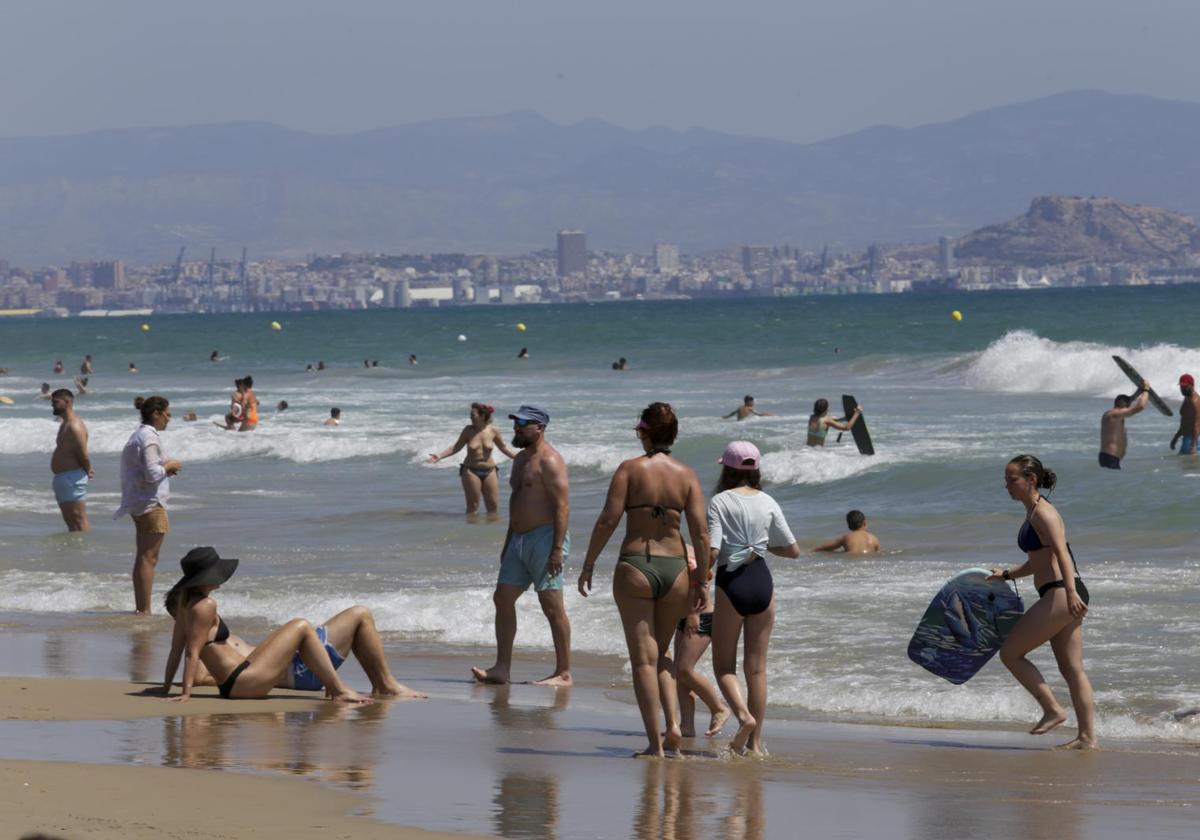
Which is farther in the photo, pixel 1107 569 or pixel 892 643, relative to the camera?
pixel 1107 569

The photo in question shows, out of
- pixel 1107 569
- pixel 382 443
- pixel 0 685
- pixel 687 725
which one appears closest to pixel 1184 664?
pixel 687 725

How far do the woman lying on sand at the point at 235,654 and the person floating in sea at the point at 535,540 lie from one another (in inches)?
34.2

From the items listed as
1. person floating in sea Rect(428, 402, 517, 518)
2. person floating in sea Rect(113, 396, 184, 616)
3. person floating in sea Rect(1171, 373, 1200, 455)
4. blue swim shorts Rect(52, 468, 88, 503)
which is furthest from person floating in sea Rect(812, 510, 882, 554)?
person floating in sea Rect(1171, 373, 1200, 455)

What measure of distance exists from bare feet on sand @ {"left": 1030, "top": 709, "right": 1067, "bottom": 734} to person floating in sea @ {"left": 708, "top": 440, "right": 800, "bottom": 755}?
1.60 metres

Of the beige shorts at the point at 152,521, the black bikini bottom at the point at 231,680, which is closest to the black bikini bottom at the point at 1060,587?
the black bikini bottom at the point at 231,680

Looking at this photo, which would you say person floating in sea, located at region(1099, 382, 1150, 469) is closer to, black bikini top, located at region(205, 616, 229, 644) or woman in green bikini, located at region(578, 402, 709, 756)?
black bikini top, located at region(205, 616, 229, 644)

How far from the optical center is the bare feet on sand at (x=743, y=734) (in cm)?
823

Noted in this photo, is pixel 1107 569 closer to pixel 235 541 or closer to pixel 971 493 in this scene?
pixel 971 493

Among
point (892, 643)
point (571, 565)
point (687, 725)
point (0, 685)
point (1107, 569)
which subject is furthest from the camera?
point (571, 565)

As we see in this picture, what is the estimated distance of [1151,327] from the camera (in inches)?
3012

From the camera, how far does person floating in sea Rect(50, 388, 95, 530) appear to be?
15891 millimetres

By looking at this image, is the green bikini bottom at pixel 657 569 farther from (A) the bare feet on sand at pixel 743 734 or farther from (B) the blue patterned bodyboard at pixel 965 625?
(B) the blue patterned bodyboard at pixel 965 625

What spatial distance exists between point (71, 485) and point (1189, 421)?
13.0 m

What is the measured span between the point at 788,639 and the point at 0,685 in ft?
15.2
